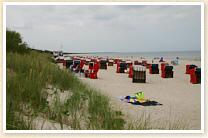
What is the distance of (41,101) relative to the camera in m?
3.43

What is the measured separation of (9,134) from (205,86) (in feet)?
12.4

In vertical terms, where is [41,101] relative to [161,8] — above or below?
below

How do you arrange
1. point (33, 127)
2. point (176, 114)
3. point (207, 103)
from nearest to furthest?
point (33, 127)
point (207, 103)
point (176, 114)

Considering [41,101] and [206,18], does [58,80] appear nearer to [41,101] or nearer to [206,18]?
[41,101]

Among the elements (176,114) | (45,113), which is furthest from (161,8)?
(45,113)

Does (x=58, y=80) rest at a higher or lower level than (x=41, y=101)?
higher

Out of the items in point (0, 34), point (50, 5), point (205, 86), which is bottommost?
point (205, 86)

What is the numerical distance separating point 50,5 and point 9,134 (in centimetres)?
262

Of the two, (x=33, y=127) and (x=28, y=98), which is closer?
(x=33, y=127)

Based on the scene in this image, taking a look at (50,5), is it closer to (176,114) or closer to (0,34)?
(0,34)

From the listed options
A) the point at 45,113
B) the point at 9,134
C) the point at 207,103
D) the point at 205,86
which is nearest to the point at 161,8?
the point at 205,86

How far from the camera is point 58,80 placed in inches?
203

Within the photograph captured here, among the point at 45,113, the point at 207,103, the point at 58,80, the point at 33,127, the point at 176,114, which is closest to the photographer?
the point at 33,127

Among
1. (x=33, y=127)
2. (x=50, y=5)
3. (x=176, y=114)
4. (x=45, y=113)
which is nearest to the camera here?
(x=33, y=127)
